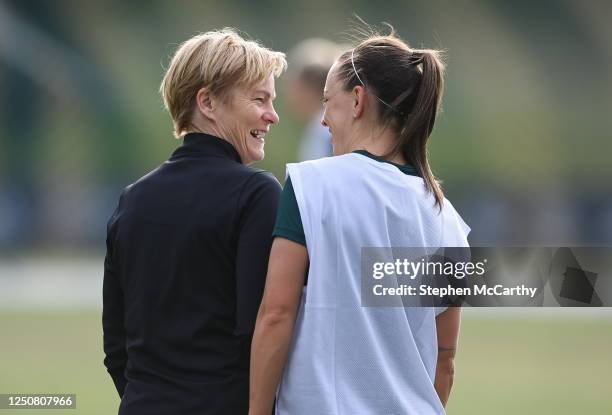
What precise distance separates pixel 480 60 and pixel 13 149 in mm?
8761

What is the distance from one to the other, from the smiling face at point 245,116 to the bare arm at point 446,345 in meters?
0.56

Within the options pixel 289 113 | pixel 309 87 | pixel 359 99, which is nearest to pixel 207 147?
pixel 359 99

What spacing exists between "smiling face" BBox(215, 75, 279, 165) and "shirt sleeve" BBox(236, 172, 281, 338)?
0.75 ft

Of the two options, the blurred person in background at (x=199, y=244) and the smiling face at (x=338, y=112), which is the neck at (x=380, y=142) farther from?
the blurred person in background at (x=199, y=244)

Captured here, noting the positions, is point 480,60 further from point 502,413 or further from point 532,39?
point 502,413

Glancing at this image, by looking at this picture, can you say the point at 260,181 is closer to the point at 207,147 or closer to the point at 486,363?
the point at 207,147

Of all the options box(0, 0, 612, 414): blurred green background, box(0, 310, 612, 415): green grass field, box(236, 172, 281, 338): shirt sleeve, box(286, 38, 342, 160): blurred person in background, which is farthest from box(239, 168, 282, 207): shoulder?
box(0, 0, 612, 414): blurred green background

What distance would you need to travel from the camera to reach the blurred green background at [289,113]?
56.7 feet

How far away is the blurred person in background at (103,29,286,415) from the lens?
2127mm

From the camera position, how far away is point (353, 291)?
6.76ft

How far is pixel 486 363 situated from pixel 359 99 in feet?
19.0

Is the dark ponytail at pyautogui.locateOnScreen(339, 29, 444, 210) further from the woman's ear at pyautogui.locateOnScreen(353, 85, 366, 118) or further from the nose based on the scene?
the nose

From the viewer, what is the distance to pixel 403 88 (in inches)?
86.2

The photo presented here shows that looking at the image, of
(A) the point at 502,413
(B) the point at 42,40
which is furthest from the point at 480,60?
(A) the point at 502,413
